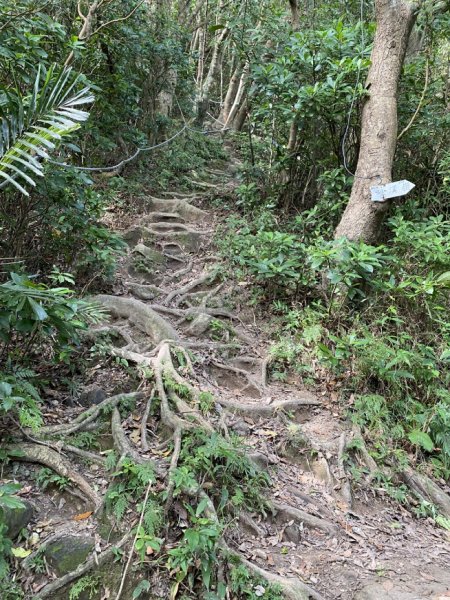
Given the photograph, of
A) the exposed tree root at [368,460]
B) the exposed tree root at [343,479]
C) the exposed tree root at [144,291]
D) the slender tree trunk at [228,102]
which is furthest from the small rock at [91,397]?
the slender tree trunk at [228,102]

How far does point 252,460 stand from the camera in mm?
3459

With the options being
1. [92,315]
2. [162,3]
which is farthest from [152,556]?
[162,3]

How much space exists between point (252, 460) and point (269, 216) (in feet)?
14.6

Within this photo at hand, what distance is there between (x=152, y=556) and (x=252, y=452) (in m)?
1.24

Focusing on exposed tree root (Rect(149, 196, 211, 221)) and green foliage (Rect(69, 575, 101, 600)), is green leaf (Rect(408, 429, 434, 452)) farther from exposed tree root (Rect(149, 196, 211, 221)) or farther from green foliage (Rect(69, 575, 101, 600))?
exposed tree root (Rect(149, 196, 211, 221))

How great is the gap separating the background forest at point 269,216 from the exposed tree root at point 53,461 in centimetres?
8

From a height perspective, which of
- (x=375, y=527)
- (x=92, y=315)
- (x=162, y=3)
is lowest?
(x=375, y=527)

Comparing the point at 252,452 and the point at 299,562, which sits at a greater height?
the point at 252,452

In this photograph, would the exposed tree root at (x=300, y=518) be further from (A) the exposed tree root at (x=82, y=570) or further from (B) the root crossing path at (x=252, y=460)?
(A) the exposed tree root at (x=82, y=570)

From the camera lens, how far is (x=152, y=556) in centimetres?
251

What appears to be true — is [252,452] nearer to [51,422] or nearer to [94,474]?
[94,474]

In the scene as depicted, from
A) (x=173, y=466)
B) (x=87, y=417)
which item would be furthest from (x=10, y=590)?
(x=87, y=417)

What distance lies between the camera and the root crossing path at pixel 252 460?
2.75m

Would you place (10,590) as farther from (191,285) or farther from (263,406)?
(191,285)
